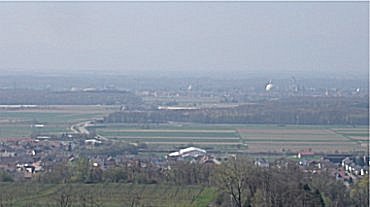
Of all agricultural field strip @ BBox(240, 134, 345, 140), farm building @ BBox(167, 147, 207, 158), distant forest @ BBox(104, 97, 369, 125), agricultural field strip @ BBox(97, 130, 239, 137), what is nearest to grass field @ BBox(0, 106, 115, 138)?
distant forest @ BBox(104, 97, 369, 125)

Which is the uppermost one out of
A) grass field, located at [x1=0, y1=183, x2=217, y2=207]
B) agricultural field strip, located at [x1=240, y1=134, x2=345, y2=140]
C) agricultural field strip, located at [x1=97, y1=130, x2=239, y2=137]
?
grass field, located at [x1=0, y1=183, x2=217, y2=207]

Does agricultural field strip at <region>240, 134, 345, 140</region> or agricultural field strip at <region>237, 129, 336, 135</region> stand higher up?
agricultural field strip at <region>240, 134, 345, 140</region>

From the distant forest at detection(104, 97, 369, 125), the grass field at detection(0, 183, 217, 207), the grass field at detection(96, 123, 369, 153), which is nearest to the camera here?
the grass field at detection(0, 183, 217, 207)

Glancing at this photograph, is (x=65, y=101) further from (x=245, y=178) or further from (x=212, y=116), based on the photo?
(x=245, y=178)

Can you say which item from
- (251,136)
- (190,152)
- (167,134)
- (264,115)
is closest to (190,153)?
(190,152)

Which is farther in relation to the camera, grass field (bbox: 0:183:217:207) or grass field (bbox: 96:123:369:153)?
grass field (bbox: 96:123:369:153)

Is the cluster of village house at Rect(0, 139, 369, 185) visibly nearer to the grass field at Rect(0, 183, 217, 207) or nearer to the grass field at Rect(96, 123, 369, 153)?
the grass field at Rect(96, 123, 369, 153)

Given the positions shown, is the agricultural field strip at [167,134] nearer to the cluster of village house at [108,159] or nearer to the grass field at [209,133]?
the grass field at [209,133]
